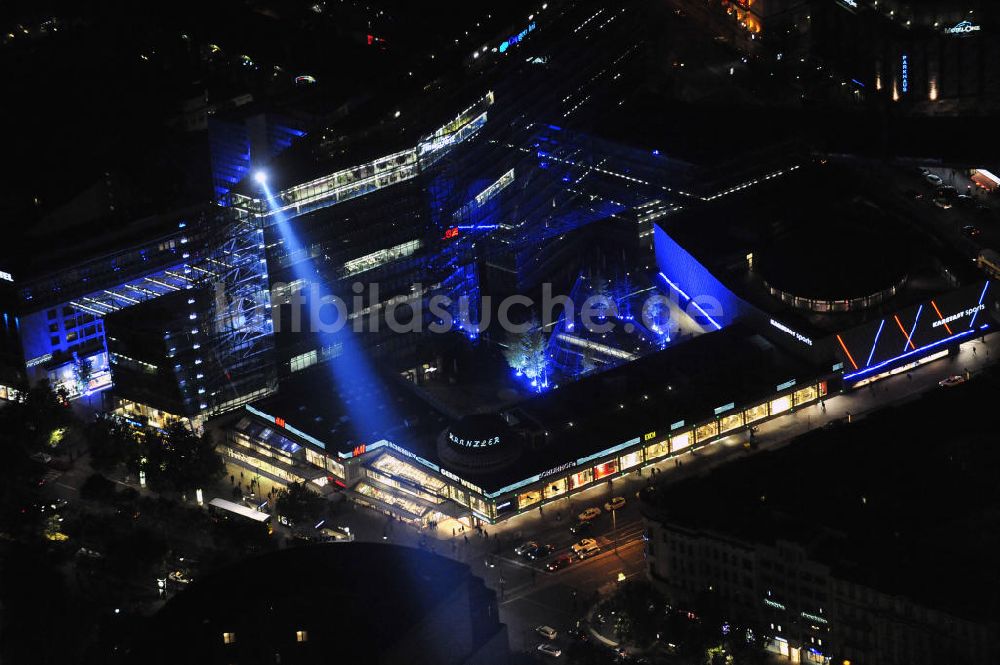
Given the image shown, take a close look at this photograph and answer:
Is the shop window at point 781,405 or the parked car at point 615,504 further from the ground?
the shop window at point 781,405

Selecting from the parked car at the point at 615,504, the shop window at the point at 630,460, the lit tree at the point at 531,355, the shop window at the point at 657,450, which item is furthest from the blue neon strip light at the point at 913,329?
the lit tree at the point at 531,355

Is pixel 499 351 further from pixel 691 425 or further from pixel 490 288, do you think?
pixel 691 425

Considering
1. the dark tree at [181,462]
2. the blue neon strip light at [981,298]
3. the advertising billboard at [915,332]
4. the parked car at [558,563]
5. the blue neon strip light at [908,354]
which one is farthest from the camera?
the blue neon strip light at [981,298]

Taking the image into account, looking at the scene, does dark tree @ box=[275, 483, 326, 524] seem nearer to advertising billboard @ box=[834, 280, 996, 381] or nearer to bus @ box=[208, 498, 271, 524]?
bus @ box=[208, 498, 271, 524]

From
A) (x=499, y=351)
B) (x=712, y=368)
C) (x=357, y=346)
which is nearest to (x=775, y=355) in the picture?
(x=712, y=368)

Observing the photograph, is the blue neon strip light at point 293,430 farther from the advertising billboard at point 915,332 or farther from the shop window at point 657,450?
the advertising billboard at point 915,332

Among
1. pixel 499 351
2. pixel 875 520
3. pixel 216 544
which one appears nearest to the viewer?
pixel 875 520
